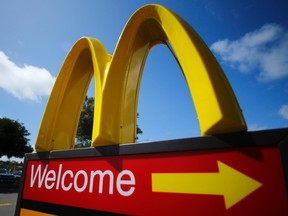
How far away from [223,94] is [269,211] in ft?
2.31

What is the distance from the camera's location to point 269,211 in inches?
44.3

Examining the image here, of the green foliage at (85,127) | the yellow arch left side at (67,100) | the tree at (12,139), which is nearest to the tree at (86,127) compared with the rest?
the green foliage at (85,127)

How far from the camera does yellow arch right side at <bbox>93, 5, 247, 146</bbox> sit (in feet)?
4.81

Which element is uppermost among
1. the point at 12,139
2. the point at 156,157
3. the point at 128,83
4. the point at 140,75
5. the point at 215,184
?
the point at 12,139

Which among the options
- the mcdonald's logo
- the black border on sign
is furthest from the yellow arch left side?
the black border on sign

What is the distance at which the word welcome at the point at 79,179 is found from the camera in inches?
67.3

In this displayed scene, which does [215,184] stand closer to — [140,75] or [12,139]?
[140,75]

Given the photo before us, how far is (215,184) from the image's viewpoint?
1308 mm

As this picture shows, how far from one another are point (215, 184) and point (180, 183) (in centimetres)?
22

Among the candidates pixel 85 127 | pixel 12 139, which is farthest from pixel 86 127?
pixel 12 139

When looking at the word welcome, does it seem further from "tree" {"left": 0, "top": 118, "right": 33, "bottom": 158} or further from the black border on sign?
"tree" {"left": 0, "top": 118, "right": 33, "bottom": 158}

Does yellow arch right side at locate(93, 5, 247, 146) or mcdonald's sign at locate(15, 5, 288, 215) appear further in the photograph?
yellow arch right side at locate(93, 5, 247, 146)

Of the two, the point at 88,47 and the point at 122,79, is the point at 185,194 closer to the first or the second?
the point at 122,79

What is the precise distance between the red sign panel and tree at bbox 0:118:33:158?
3019 cm
